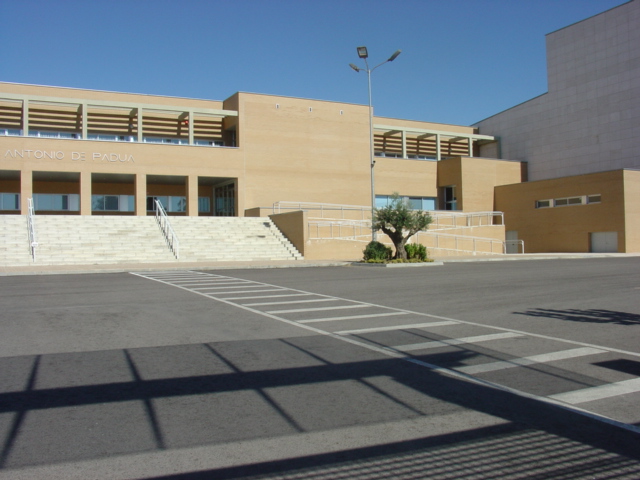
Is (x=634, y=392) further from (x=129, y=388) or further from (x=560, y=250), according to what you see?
(x=560, y=250)

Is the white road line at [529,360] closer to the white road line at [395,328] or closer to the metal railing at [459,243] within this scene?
the white road line at [395,328]

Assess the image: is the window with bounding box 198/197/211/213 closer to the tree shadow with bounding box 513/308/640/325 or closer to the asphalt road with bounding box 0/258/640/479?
the asphalt road with bounding box 0/258/640/479

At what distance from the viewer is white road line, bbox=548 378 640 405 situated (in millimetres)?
5164

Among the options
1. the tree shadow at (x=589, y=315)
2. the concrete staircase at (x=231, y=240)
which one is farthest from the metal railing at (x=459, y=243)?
the tree shadow at (x=589, y=315)

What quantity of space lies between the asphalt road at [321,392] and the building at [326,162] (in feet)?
75.7

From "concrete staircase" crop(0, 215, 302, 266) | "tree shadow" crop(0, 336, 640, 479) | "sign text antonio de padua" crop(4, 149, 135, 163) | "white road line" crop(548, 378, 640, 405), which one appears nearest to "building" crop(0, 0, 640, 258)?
"sign text antonio de padua" crop(4, 149, 135, 163)

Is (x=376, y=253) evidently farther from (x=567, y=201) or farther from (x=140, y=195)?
(x=567, y=201)

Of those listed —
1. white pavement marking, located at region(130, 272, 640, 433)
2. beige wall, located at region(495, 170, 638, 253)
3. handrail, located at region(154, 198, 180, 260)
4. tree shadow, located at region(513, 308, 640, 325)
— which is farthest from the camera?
beige wall, located at region(495, 170, 638, 253)

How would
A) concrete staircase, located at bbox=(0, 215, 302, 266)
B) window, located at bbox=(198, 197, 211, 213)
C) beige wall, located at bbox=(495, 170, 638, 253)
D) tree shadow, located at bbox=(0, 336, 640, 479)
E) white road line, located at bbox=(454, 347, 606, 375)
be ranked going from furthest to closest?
window, located at bbox=(198, 197, 211, 213), beige wall, located at bbox=(495, 170, 638, 253), concrete staircase, located at bbox=(0, 215, 302, 266), white road line, located at bbox=(454, 347, 606, 375), tree shadow, located at bbox=(0, 336, 640, 479)

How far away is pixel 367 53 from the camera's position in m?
29.3

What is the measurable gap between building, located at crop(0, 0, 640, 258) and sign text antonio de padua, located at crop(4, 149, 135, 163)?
0.07 m

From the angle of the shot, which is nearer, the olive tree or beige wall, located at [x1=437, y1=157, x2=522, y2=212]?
the olive tree

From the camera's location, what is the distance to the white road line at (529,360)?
6305 mm

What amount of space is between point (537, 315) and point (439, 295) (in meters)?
3.59
